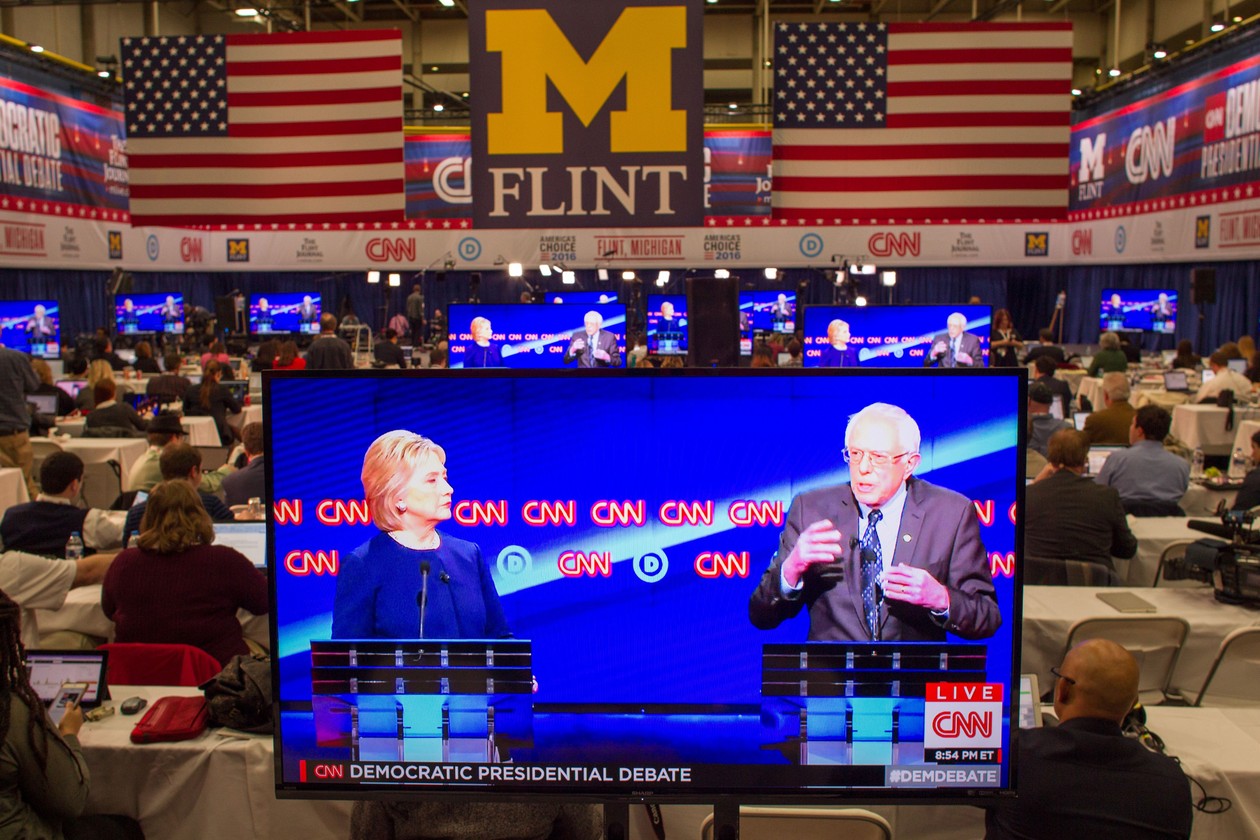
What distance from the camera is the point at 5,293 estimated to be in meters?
17.3

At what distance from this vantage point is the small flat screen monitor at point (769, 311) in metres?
17.3

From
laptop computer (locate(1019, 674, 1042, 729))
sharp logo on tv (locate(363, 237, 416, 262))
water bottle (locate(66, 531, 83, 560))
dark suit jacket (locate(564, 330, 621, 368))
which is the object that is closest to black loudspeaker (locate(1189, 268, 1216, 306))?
dark suit jacket (locate(564, 330, 621, 368))

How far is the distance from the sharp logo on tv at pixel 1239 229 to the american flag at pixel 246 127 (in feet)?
44.9

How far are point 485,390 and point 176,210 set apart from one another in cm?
391

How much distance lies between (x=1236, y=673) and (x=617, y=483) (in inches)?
133

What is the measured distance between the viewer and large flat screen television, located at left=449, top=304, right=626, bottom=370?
8695 mm

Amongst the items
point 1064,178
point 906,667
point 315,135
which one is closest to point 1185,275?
point 1064,178

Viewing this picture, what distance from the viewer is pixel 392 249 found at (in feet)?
68.5

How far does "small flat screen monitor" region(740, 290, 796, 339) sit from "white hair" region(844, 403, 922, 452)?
50.9 feet

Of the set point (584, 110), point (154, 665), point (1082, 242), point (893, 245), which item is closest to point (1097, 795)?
point (584, 110)

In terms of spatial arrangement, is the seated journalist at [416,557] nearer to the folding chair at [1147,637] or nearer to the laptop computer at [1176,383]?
the folding chair at [1147,637]

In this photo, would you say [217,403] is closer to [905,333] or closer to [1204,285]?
[905,333]

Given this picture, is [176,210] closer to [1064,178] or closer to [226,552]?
[226,552]

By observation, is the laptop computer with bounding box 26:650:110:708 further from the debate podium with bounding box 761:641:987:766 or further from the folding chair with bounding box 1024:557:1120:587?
the folding chair with bounding box 1024:557:1120:587
